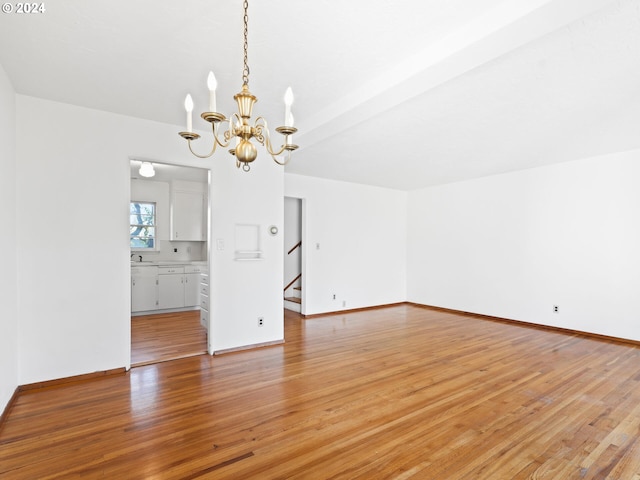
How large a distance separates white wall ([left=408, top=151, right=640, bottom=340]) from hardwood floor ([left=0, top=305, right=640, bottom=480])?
3.31 feet

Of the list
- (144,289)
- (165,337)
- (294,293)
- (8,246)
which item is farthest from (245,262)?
(294,293)

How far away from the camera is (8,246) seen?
2.72m

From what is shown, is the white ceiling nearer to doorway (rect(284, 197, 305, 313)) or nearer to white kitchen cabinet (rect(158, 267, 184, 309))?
doorway (rect(284, 197, 305, 313))

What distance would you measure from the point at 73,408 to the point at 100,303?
99cm

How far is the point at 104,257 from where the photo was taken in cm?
335

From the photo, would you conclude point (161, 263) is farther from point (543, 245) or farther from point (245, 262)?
point (543, 245)

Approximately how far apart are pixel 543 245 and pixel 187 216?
642 centimetres

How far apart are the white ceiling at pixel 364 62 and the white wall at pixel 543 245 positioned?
0.79 metres

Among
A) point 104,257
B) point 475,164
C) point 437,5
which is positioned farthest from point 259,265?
point 475,164

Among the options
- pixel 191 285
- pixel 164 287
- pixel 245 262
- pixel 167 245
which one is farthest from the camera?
pixel 167 245

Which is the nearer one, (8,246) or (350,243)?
(8,246)

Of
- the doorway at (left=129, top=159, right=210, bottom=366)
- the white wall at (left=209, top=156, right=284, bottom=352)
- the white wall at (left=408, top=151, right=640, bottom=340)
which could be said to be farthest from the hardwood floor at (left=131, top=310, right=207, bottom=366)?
the white wall at (left=408, top=151, right=640, bottom=340)

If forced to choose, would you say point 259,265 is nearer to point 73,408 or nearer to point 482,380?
point 73,408

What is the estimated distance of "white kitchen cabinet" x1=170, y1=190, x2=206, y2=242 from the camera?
6660 millimetres
